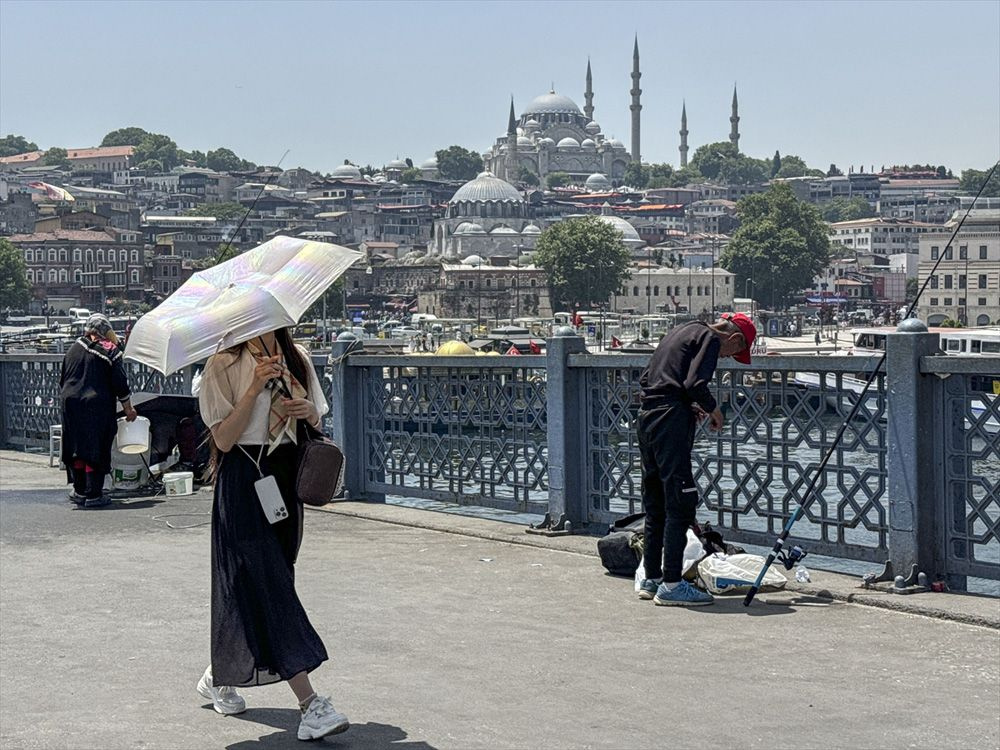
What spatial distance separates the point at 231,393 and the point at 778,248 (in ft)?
457

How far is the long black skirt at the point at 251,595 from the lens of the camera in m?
4.53

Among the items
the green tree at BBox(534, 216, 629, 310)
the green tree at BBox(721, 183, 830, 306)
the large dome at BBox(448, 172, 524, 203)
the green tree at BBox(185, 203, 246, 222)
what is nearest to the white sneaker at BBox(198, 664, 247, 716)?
the green tree at BBox(534, 216, 629, 310)

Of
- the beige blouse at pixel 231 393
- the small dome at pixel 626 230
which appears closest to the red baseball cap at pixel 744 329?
the beige blouse at pixel 231 393

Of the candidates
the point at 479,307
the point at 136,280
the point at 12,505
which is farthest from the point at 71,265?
the point at 12,505

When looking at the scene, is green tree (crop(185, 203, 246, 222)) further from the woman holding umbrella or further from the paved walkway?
the woman holding umbrella

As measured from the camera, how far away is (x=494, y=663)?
17.6 feet

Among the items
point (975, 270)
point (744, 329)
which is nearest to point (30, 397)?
point (744, 329)

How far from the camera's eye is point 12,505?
10008 millimetres

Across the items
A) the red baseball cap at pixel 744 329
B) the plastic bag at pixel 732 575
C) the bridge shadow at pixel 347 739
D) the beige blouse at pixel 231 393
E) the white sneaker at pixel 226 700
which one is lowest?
the bridge shadow at pixel 347 739

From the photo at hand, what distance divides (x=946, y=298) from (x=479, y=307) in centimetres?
3938

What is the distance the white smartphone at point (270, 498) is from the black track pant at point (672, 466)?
7.03 feet

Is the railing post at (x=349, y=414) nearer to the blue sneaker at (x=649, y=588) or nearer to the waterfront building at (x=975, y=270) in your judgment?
the blue sneaker at (x=649, y=588)

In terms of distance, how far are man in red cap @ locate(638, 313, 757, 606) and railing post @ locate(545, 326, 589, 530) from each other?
159cm

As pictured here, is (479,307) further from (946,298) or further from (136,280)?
(946,298)
